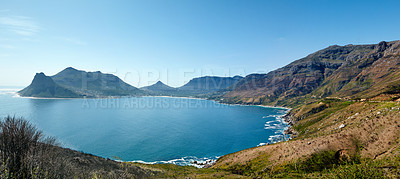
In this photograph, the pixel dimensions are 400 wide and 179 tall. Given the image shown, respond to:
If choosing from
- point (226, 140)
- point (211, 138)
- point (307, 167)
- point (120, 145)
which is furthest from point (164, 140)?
point (307, 167)

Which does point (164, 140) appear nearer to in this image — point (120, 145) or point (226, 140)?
point (120, 145)

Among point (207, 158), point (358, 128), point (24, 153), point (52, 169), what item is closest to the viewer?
point (52, 169)

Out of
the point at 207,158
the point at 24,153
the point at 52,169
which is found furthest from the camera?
the point at 207,158

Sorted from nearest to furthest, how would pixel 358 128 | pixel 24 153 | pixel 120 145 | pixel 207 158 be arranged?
pixel 24 153 → pixel 358 128 → pixel 207 158 → pixel 120 145

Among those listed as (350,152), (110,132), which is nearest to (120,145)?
(110,132)

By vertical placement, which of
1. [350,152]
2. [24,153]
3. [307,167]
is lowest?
[307,167]

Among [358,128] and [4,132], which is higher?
[4,132]

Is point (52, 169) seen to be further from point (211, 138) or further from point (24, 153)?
point (211, 138)

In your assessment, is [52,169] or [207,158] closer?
[52,169]

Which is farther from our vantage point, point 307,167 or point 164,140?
point 164,140
